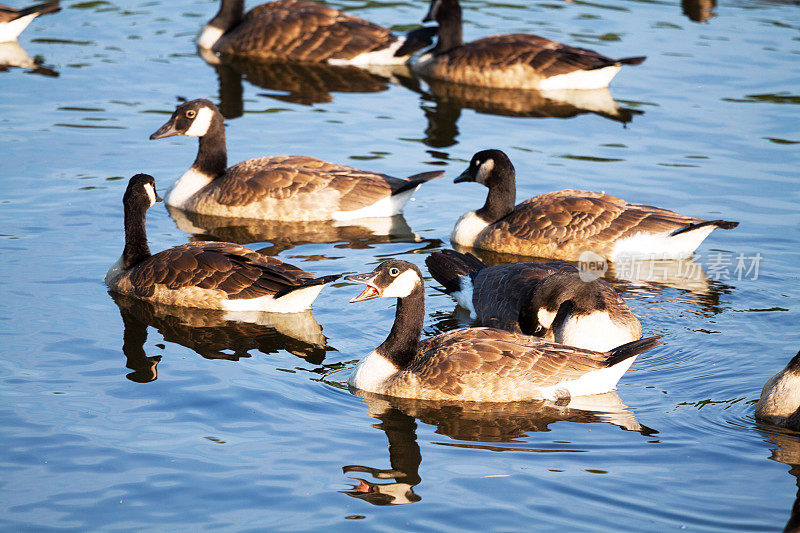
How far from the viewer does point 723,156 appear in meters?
17.7

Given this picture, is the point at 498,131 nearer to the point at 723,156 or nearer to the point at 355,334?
the point at 723,156

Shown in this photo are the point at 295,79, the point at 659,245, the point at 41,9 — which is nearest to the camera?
the point at 659,245

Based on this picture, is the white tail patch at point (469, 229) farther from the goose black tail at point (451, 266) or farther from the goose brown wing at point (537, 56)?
the goose brown wing at point (537, 56)

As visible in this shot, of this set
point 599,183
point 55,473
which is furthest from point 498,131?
point 55,473

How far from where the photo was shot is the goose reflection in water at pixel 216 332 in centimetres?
1108

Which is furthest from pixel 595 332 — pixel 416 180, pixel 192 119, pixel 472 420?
pixel 192 119

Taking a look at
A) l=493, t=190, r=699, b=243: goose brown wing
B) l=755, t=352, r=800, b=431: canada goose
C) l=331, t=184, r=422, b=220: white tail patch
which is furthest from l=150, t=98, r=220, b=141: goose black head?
l=755, t=352, r=800, b=431: canada goose

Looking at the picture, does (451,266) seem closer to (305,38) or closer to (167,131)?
(167,131)

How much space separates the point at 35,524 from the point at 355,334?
468 cm

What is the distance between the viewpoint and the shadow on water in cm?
2148

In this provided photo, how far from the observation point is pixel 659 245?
14.2 m

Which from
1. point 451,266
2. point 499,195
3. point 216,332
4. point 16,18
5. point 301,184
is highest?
point 16,18

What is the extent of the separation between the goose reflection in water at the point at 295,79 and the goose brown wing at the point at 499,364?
10.8 m

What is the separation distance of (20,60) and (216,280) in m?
12.2
